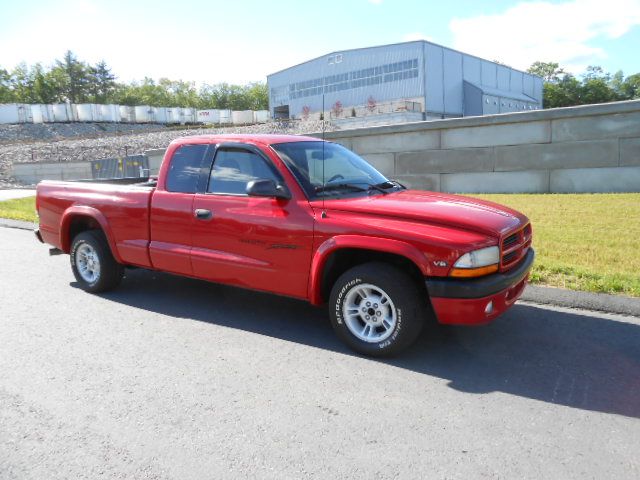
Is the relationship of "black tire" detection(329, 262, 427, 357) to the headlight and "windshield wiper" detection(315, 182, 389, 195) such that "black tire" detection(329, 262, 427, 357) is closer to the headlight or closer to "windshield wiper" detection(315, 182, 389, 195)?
the headlight

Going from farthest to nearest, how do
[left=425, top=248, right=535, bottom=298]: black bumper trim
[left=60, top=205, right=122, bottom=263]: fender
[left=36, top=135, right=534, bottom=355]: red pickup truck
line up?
[left=60, top=205, right=122, bottom=263]: fender → [left=36, top=135, right=534, bottom=355]: red pickup truck → [left=425, top=248, right=535, bottom=298]: black bumper trim

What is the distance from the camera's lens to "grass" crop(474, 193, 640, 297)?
5.43 metres

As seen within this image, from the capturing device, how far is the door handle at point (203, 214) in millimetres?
4801

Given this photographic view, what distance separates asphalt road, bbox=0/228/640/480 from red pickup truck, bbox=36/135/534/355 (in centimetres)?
43

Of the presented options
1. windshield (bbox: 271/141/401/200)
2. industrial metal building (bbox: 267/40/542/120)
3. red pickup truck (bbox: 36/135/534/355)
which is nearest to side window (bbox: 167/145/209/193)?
red pickup truck (bbox: 36/135/534/355)

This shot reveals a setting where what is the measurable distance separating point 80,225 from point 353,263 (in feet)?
12.3

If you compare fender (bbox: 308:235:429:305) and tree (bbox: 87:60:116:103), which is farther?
tree (bbox: 87:60:116:103)

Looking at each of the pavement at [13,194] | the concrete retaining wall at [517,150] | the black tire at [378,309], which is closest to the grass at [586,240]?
the concrete retaining wall at [517,150]

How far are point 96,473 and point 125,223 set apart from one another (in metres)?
3.32

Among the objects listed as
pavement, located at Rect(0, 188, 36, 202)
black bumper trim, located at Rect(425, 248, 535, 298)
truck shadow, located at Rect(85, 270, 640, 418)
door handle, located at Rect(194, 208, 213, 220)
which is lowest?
truck shadow, located at Rect(85, 270, 640, 418)

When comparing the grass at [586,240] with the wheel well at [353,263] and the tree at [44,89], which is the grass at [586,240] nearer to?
the wheel well at [353,263]

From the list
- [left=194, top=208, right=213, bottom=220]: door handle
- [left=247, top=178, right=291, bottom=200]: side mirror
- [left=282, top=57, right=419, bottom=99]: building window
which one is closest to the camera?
[left=247, top=178, right=291, bottom=200]: side mirror

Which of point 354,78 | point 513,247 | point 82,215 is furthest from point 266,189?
point 354,78

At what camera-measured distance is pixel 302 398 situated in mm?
3398
